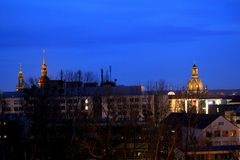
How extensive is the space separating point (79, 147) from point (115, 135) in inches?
139

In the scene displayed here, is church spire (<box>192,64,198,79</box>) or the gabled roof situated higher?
church spire (<box>192,64,198,79</box>)

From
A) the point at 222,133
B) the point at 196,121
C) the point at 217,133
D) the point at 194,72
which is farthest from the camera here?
the point at 194,72

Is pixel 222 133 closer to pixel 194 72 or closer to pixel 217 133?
pixel 217 133


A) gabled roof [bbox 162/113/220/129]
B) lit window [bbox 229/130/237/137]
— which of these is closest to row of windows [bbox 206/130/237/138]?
lit window [bbox 229/130/237/137]

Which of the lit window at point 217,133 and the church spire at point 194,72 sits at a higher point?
the church spire at point 194,72

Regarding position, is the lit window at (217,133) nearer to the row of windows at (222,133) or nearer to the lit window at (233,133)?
the row of windows at (222,133)

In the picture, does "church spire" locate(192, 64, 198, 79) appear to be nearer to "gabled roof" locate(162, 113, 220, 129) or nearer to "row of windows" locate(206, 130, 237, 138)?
"gabled roof" locate(162, 113, 220, 129)

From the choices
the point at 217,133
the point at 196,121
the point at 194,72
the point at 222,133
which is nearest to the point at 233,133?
the point at 222,133

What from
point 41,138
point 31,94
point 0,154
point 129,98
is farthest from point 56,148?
point 129,98

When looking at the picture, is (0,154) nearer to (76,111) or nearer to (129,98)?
(76,111)

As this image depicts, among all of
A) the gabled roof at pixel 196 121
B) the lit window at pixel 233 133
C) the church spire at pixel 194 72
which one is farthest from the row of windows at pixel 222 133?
the church spire at pixel 194 72

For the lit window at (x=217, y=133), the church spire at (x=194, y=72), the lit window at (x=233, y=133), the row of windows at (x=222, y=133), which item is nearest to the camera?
the row of windows at (x=222, y=133)

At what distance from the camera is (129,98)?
1964 inches

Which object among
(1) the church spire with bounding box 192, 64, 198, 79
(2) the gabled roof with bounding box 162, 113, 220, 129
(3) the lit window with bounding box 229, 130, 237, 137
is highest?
(1) the church spire with bounding box 192, 64, 198, 79
